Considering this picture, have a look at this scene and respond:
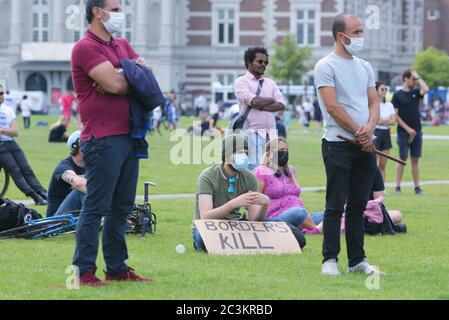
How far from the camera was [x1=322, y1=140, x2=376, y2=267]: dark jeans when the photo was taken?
9.95 m

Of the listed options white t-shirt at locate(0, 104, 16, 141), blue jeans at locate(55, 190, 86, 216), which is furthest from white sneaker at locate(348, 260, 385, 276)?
white t-shirt at locate(0, 104, 16, 141)

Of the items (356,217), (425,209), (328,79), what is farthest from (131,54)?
(425,209)

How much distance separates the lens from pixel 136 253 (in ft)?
38.0

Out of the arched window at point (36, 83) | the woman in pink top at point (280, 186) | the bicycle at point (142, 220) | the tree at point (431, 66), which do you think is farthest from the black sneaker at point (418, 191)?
the tree at point (431, 66)

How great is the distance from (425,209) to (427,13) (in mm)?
96474

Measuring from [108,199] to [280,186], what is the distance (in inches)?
160

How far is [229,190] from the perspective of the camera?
1164 centimetres

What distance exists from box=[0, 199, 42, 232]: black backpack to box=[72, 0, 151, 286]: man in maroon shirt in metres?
3.42

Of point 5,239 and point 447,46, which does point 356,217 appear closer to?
point 5,239

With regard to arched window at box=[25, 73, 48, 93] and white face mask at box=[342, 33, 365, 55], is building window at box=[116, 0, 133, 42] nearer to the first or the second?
arched window at box=[25, 73, 48, 93]

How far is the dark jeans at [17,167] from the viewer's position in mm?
17844

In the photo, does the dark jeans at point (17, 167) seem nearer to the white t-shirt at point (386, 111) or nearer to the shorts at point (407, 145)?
the white t-shirt at point (386, 111)

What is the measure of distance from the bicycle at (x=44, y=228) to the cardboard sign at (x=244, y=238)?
165cm
